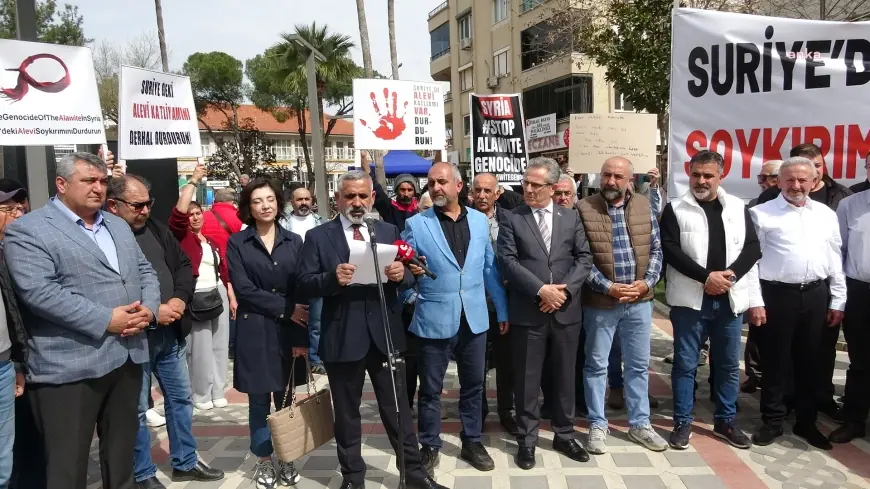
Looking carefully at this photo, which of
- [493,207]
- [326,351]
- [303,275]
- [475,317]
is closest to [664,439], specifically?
[475,317]

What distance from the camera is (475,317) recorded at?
3961mm

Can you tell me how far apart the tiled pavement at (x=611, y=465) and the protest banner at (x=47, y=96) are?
245cm

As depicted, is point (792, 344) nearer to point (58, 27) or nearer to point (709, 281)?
point (709, 281)

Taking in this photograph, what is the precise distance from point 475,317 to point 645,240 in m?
1.37

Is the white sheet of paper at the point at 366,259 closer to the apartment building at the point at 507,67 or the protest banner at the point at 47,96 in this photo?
the protest banner at the point at 47,96

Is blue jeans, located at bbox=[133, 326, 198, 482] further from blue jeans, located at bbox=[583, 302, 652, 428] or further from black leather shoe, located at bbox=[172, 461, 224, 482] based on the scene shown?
blue jeans, located at bbox=[583, 302, 652, 428]

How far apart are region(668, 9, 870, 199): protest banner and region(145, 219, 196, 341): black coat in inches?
156

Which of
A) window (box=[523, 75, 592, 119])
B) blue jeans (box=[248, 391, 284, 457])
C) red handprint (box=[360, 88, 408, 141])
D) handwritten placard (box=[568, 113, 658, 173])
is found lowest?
blue jeans (box=[248, 391, 284, 457])

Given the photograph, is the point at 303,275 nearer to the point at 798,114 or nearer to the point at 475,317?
the point at 475,317

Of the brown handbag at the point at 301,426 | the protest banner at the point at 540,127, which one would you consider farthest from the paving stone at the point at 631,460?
the protest banner at the point at 540,127

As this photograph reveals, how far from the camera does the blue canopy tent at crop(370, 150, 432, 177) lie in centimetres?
2134

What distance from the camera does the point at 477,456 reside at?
4051 mm

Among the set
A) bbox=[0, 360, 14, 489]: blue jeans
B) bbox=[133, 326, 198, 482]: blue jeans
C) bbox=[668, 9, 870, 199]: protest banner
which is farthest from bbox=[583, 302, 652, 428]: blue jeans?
bbox=[0, 360, 14, 489]: blue jeans

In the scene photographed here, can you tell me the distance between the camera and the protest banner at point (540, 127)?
2212 centimetres
